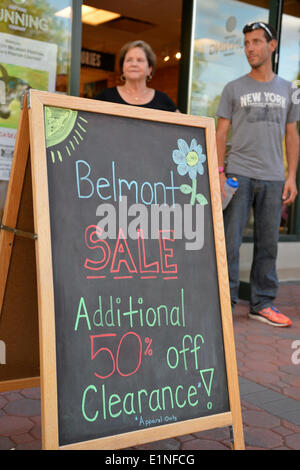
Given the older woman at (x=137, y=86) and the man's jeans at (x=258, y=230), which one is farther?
the man's jeans at (x=258, y=230)

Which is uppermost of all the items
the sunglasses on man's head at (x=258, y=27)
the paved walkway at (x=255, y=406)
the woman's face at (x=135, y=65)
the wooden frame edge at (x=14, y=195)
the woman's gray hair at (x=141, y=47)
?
the sunglasses on man's head at (x=258, y=27)

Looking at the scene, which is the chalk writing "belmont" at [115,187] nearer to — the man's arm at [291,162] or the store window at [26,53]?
the store window at [26,53]

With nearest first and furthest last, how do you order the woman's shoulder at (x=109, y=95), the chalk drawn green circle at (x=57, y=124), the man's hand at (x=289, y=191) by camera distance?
1. the chalk drawn green circle at (x=57, y=124)
2. the woman's shoulder at (x=109, y=95)
3. the man's hand at (x=289, y=191)

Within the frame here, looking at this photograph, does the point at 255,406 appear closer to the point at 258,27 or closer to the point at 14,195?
the point at 14,195

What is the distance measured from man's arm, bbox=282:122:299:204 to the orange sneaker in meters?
0.93

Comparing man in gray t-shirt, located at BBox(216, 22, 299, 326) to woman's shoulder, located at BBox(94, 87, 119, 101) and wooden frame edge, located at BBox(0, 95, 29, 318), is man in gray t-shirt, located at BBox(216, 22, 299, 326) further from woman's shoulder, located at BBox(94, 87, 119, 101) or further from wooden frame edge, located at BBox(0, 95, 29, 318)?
wooden frame edge, located at BBox(0, 95, 29, 318)

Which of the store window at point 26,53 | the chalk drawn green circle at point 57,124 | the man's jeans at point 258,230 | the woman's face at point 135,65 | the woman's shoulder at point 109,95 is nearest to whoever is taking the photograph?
the chalk drawn green circle at point 57,124

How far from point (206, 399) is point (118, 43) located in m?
9.33

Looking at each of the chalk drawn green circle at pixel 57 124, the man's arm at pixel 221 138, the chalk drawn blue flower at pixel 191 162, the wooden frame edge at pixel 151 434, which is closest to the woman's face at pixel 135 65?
the man's arm at pixel 221 138

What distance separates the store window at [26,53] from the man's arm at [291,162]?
1905 mm

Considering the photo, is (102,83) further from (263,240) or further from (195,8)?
(263,240)

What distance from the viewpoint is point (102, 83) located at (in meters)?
12.4

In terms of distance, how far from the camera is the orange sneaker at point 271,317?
4555 mm

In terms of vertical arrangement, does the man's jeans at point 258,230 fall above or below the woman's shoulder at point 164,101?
below
